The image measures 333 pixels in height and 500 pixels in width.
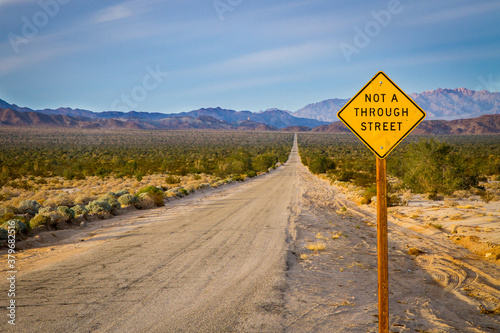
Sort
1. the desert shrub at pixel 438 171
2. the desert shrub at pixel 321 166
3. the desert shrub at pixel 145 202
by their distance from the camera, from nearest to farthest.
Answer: the desert shrub at pixel 145 202 < the desert shrub at pixel 438 171 < the desert shrub at pixel 321 166

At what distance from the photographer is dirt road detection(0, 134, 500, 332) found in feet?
15.8

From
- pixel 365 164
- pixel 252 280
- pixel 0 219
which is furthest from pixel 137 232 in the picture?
pixel 365 164

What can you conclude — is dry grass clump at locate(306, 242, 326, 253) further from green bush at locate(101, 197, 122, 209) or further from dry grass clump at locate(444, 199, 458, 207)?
dry grass clump at locate(444, 199, 458, 207)

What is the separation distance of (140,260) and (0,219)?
19.8ft

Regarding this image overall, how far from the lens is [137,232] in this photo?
10.5 metres

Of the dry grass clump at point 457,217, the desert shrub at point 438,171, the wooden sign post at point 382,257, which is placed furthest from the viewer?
the desert shrub at point 438,171

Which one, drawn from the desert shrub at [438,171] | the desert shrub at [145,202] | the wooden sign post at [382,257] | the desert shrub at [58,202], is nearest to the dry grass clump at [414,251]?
the wooden sign post at [382,257]

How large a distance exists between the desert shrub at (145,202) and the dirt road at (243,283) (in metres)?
4.61

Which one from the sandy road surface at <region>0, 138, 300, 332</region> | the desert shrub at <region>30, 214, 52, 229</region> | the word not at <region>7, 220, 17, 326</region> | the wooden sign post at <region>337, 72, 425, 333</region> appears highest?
the wooden sign post at <region>337, 72, 425, 333</region>

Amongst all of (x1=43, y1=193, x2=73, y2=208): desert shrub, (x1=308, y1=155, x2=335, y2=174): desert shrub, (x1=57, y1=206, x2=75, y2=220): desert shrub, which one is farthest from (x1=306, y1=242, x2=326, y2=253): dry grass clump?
(x1=308, y1=155, x2=335, y2=174): desert shrub

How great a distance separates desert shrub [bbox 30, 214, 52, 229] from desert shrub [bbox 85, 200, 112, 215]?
228 centimetres

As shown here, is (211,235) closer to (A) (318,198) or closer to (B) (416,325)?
(B) (416,325)

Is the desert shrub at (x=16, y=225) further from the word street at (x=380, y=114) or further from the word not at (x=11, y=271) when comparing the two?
the word street at (x=380, y=114)

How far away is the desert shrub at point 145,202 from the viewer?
15727 millimetres
